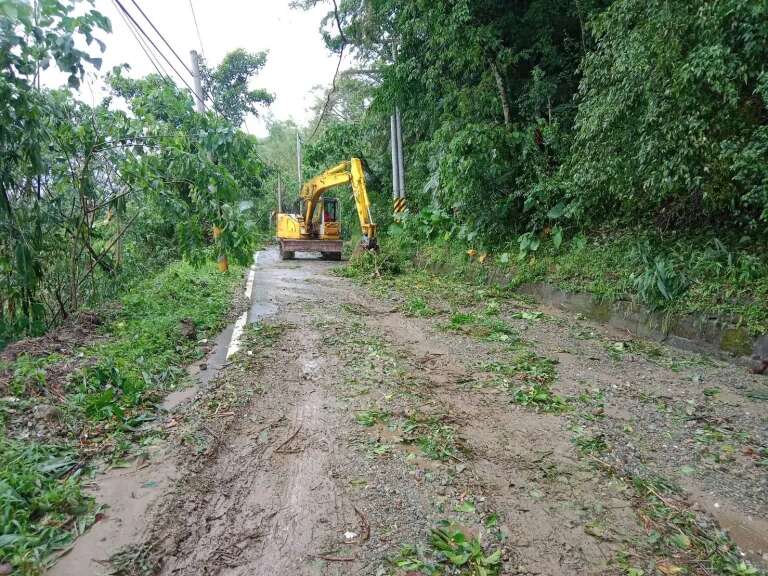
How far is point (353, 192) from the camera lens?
14.7m

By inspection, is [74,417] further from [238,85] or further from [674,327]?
[238,85]

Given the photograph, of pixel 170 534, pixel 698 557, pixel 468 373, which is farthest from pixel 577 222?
pixel 170 534

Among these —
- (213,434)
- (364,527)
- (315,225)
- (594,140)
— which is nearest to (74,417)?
(213,434)

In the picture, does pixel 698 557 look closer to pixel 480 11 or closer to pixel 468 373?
pixel 468 373

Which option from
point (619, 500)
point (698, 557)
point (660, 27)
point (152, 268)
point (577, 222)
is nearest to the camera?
point (698, 557)

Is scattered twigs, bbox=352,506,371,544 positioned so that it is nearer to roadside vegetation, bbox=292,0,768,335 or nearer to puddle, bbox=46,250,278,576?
puddle, bbox=46,250,278,576

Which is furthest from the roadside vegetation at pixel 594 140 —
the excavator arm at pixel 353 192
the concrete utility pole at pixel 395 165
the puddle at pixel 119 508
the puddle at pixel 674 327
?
the puddle at pixel 119 508

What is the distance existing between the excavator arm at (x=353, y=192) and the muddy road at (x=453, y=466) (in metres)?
8.17

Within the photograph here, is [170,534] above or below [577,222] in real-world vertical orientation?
below

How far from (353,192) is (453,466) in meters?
12.2

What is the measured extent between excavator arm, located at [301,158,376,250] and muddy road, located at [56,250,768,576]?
8.17 meters

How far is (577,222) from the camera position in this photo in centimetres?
940

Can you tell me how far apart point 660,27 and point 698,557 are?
5946mm

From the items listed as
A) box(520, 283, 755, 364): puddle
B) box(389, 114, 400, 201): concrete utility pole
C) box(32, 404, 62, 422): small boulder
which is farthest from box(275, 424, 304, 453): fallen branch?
box(389, 114, 400, 201): concrete utility pole
